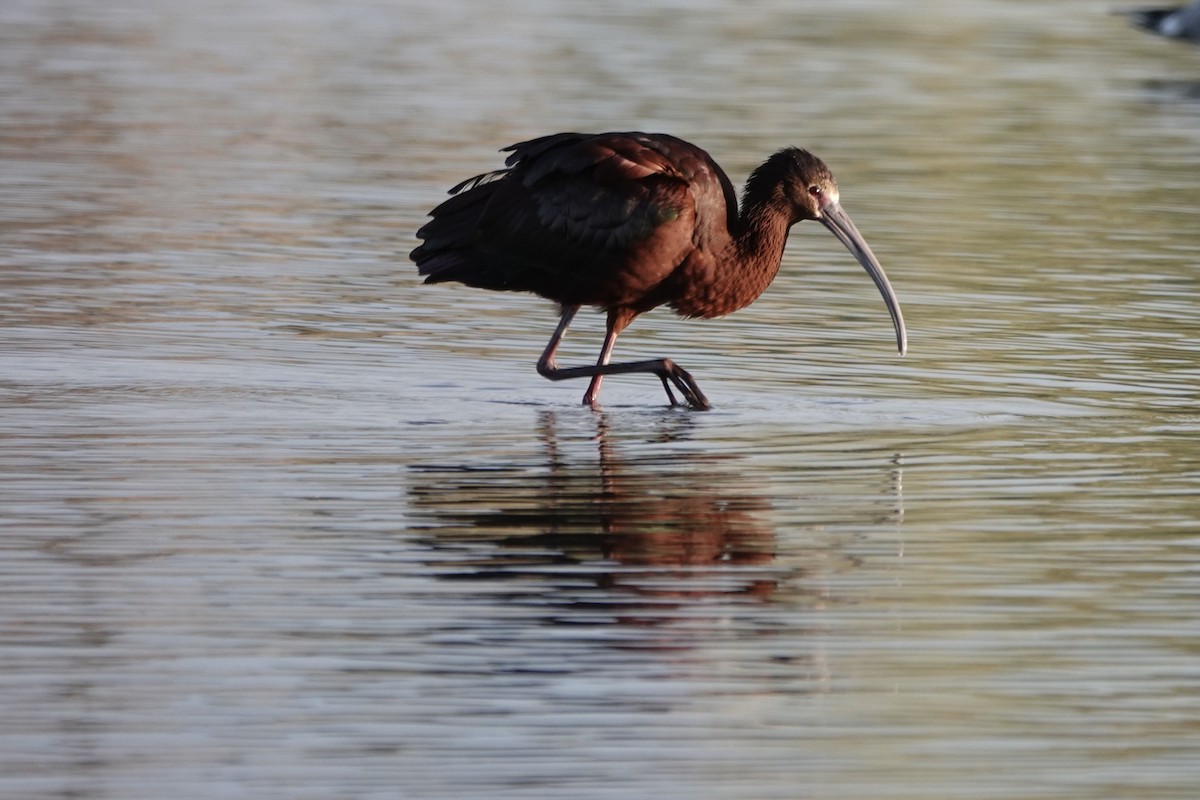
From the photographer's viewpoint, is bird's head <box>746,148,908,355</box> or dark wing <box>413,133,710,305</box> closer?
dark wing <box>413,133,710,305</box>

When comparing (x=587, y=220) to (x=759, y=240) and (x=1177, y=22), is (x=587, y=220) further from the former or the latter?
(x=1177, y=22)

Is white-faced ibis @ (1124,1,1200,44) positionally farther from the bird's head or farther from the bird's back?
the bird's back

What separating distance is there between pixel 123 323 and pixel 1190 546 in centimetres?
668

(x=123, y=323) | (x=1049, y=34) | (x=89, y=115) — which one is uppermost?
(x=123, y=323)

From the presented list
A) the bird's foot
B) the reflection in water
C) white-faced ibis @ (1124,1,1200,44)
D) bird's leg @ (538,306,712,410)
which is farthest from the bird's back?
white-faced ibis @ (1124,1,1200,44)

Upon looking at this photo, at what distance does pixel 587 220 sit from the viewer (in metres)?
12.7

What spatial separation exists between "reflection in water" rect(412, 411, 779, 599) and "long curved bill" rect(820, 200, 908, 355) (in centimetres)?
231

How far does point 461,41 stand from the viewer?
112 feet

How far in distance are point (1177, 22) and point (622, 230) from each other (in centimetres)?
2811

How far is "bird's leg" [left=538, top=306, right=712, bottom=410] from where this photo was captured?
1265 cm

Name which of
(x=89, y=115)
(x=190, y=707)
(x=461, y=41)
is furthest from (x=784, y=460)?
(x=461, y=41)

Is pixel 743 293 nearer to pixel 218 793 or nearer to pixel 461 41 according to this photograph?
pixel 218 793

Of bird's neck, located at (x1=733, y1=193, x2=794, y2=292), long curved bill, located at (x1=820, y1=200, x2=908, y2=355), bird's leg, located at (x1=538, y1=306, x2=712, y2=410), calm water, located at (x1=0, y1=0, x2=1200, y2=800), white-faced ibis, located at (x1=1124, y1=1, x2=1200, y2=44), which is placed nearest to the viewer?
calm water, located at (x1=0, y1=0, x2=1200, y2=800)

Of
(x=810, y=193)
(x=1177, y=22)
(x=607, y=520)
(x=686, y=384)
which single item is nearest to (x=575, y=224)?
(x=686, y=384)
